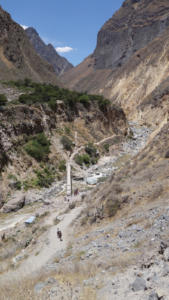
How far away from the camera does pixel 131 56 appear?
99062 millimetres

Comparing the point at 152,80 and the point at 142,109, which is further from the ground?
the point at 152,80

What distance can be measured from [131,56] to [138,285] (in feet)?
346

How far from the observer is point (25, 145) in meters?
19.6

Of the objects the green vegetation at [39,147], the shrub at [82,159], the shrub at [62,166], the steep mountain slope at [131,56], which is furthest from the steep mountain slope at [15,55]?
the steep mountain slope at [131,56]

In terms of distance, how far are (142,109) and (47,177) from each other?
4318 centimetres

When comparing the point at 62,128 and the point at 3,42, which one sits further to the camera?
the point at 3,42

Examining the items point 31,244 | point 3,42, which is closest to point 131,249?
point 31,244

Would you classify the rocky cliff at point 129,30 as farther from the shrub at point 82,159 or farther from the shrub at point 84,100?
the shrub at point 82,159

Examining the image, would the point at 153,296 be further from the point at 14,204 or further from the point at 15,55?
the point at 15,55

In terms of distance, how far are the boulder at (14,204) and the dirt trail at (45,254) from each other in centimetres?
499

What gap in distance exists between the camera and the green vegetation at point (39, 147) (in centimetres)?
1923

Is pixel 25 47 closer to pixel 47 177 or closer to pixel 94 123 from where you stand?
pixel 94 123

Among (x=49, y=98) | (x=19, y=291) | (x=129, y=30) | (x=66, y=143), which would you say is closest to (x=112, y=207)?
(x=19, y=291)

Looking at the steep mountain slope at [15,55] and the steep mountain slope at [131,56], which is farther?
the steep mountain slope at [131,56]
